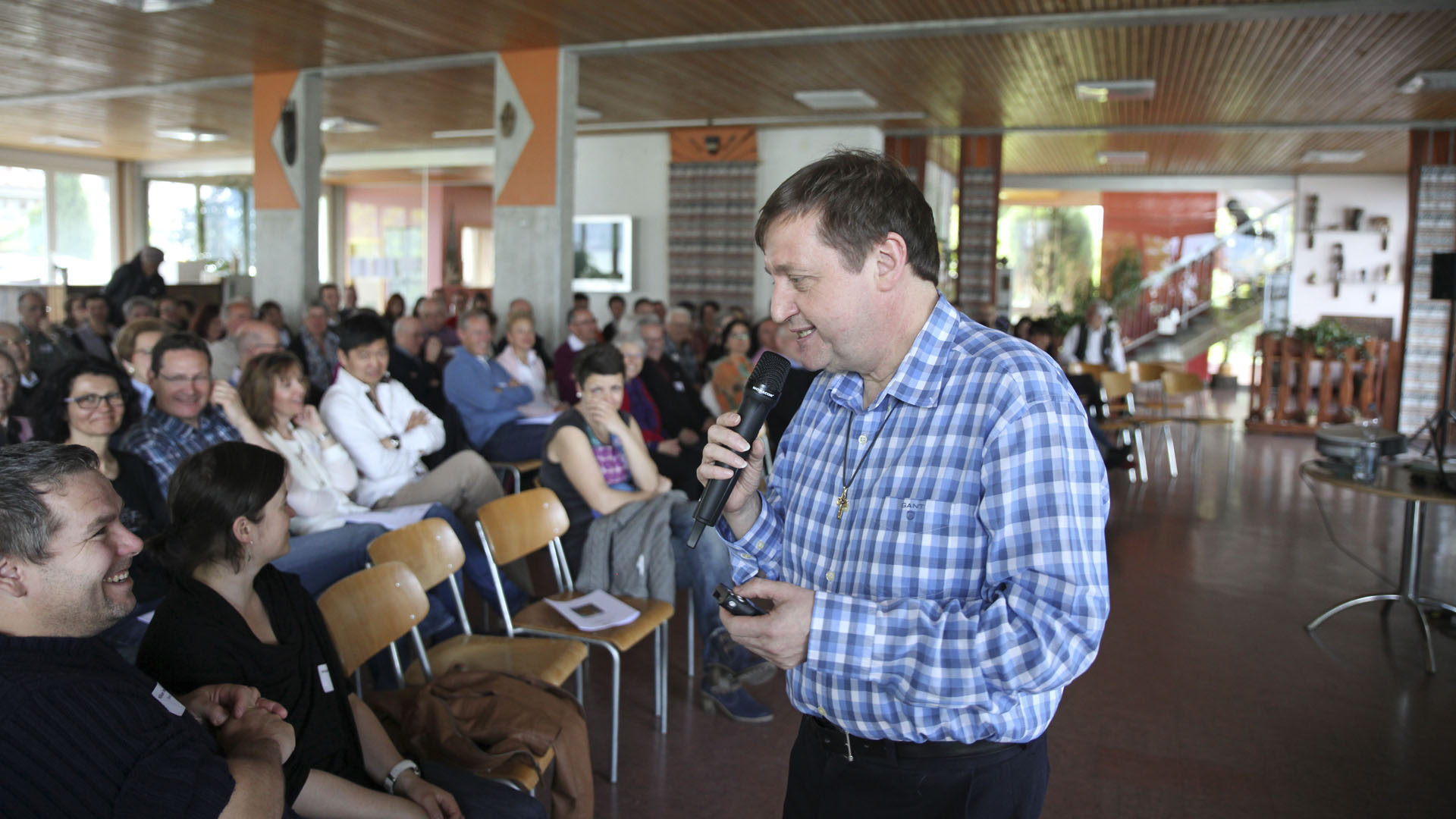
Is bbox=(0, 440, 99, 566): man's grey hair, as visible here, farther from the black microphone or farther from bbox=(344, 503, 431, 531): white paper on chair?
bbox=(344, 503, 431, 531): white paper on chair

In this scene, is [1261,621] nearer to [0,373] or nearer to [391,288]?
[0,373]

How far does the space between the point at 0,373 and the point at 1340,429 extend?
18.4 ft

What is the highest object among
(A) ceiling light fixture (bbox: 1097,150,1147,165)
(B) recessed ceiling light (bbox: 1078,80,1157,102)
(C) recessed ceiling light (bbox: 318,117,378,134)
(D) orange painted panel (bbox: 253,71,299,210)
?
(A) ceiling light fixture (bbox: 1097,150,1147,165)

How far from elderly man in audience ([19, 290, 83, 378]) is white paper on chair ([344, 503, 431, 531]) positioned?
12.0 feet

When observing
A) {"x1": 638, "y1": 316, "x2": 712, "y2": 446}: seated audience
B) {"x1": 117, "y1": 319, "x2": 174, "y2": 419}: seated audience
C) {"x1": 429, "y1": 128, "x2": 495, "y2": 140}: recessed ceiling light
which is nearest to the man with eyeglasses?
{"x1": 638, "y1": 316, "x2": 712, "y2": 446}: seated audience

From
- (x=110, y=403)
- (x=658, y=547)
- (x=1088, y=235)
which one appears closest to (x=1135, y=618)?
(x=658, y=547)

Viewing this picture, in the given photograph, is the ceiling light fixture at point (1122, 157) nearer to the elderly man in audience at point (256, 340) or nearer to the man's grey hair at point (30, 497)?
the elderly man in audience at point (256, 340)

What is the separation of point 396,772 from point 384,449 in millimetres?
2371

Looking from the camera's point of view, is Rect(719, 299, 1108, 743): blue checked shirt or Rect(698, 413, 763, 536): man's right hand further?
Rect(698, 413, 763, 536): man's right hand

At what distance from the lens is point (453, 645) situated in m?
2.93

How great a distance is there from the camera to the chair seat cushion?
299cm

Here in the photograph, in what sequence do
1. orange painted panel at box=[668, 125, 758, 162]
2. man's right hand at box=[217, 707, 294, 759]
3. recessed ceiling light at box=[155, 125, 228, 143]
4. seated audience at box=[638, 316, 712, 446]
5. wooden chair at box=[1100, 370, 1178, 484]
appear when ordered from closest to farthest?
man's right hand at box=[217, 707, 294, 759] → seated audience at box=[638, 316, 712, 446] → wooden chair at box=[1100, 370, 1178, 484] → orange painted panel at box=[668, 125, 758, 162] → recessed ceiling light at box=[155, 125, 228, 143]

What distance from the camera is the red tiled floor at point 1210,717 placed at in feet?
9.58

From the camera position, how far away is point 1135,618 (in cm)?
452
